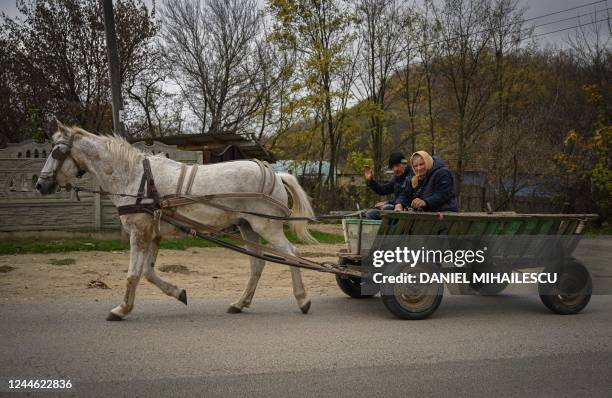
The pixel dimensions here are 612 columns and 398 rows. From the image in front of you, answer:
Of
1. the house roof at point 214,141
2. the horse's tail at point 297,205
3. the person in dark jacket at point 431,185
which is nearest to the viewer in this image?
the person in dark jacket at point 431,185

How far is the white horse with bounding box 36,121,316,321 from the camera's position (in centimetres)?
553

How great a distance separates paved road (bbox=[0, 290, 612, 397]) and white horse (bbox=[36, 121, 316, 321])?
451 mm

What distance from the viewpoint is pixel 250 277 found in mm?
6066

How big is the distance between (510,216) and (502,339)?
145 cm

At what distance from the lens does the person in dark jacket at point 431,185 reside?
5766 mm

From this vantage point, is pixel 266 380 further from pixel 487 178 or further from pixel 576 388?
pixel 487 178

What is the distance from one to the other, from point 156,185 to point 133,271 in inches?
38.2

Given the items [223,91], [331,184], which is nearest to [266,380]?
[331,184]

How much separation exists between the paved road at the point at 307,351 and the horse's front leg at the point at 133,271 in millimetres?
123

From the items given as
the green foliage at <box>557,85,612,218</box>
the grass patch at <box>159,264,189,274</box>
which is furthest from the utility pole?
the green foliage at <box>557,85,612,218</box>

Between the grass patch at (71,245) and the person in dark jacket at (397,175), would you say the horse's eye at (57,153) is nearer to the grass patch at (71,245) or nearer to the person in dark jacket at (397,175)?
the person in dark jacket at (397,175)

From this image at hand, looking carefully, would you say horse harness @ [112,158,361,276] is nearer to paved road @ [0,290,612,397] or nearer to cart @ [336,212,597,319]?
cart @ [336,212,597,319]

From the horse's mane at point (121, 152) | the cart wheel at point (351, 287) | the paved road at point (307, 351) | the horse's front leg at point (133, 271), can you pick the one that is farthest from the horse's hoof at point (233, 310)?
the horse's mane at point (121, 152)

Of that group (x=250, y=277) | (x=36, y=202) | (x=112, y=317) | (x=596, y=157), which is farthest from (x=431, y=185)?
(x=596, y=157)
